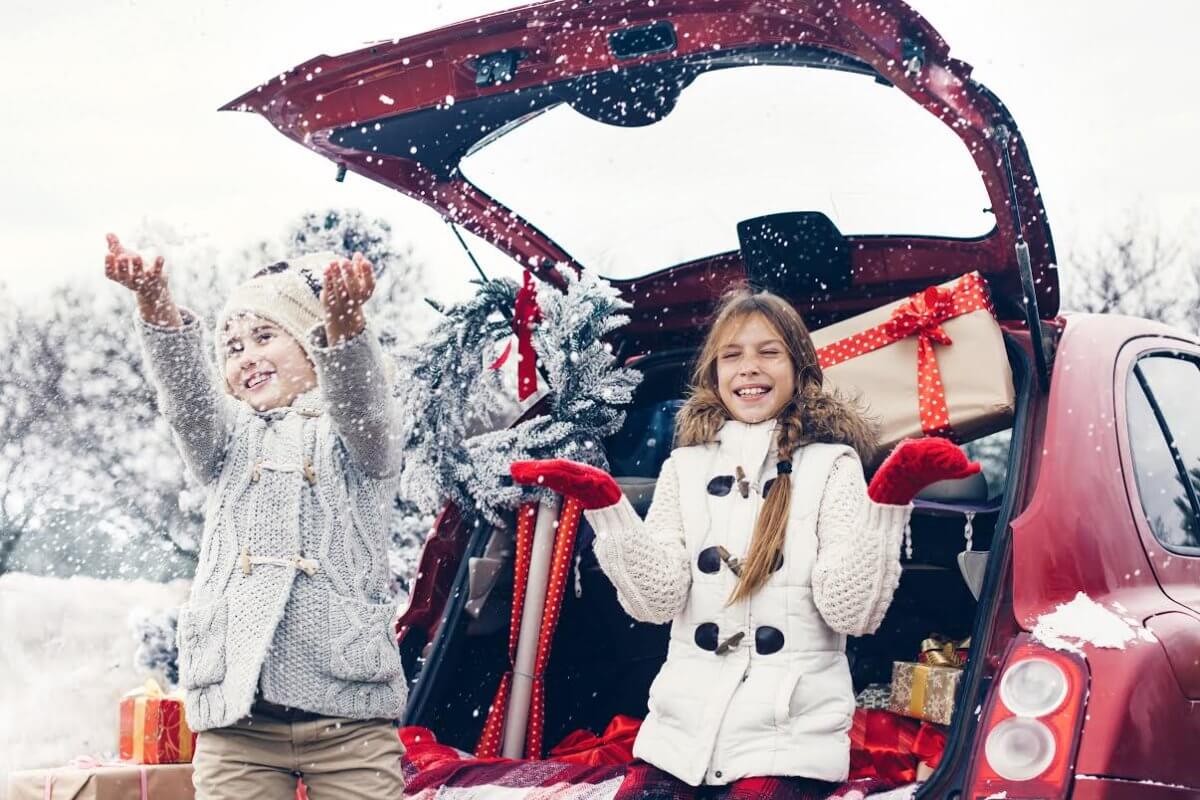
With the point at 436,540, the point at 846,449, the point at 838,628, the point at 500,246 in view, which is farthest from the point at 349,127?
the point at 838,628

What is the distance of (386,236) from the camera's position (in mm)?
6988

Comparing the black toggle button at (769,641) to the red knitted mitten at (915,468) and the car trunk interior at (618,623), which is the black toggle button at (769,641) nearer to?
the red knitted mitten at (915,468)

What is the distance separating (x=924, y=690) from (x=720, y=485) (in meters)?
0.69

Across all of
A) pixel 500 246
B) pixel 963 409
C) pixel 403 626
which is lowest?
pixel 403 626

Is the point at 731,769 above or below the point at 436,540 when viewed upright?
below

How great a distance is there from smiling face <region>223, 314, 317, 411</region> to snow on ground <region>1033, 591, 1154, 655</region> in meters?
1.59

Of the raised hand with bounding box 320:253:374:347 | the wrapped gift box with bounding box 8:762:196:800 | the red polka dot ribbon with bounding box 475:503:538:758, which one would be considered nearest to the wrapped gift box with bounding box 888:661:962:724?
the red polka dot ribbon with bounding box 475:503:538:758

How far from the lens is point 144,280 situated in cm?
245

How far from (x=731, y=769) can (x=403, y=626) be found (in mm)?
1317

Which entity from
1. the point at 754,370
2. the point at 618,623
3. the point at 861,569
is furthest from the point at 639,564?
the point at 618,623

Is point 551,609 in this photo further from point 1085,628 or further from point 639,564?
point 1085,628

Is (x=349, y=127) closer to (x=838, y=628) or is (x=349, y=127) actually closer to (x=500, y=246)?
(x=500, y=246)

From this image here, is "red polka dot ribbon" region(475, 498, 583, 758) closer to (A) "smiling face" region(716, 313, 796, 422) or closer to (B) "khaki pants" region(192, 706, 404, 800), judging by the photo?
(A) "smiling face" region(716, 313, 796, 422)

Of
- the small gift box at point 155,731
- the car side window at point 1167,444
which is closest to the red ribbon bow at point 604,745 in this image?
the small gift box at point 155,731
